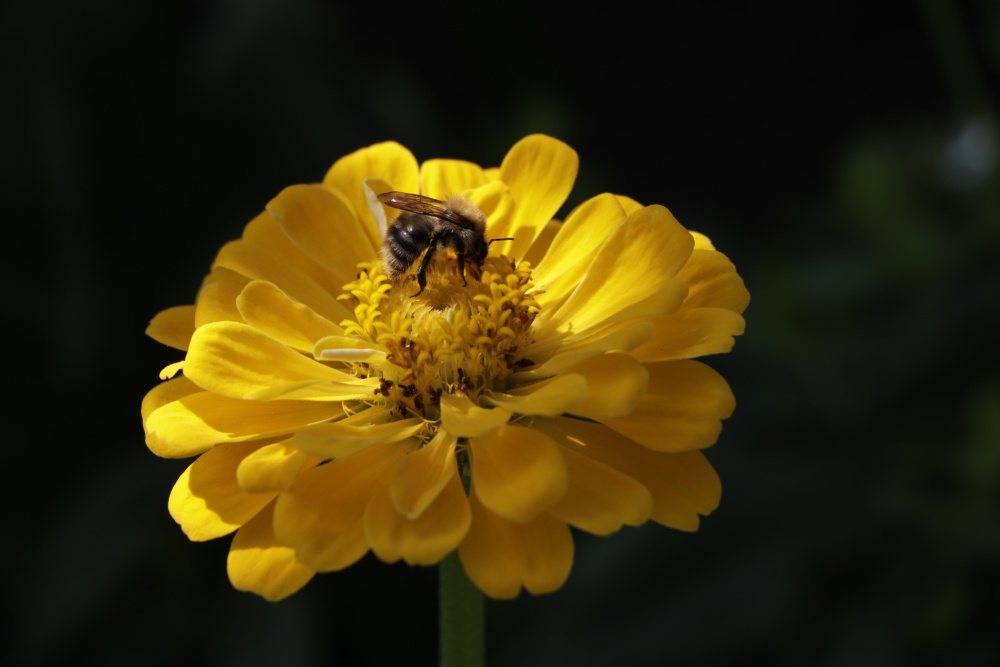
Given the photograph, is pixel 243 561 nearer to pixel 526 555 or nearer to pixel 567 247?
pixel 526 555

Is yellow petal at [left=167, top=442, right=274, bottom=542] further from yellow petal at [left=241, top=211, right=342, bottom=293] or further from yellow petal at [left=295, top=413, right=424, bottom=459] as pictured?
yellow petal at [left=241, top=211, right=342, bottom=293]

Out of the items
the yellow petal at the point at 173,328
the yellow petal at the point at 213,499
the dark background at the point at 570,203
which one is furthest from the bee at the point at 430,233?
the dark background at the point at 570,203

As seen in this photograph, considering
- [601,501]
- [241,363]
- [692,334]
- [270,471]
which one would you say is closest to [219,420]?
[241,363]

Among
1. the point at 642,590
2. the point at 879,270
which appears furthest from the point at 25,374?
the point at 879,270

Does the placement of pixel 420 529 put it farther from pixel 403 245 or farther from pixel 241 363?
pixel 403 245

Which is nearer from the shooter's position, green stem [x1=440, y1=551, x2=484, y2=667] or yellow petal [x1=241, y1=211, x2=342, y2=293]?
green stem [x1=440, y1=551, x2=484, y2=667]

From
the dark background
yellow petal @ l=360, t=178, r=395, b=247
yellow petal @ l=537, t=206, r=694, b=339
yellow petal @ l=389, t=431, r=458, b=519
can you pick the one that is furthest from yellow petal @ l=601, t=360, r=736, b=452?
the dark background
